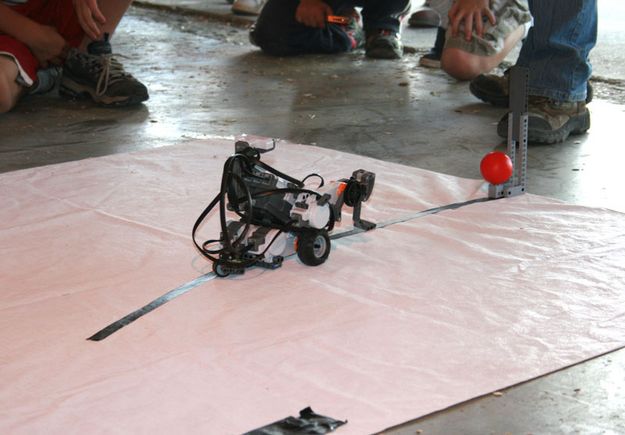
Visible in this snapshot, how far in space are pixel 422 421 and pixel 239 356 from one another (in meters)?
0.30

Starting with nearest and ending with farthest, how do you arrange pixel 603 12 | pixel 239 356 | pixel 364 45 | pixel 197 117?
pixel 239 356 < pixel 197 117 < pixel 364 45 < pixel 603 12

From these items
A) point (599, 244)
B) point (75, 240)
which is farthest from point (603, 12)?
point (75, 240)

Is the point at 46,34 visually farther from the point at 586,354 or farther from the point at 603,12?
the point at 603,12

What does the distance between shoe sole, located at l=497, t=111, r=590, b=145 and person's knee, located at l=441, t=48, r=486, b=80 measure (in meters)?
0.76

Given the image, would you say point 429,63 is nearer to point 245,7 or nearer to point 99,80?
point 99,80

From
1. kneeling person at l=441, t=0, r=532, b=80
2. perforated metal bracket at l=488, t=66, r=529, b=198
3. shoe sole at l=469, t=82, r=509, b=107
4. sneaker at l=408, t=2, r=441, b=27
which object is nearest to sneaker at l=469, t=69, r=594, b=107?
shoe sole at l=469, t=82, r=509, b=107

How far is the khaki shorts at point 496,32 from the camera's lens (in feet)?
10.8

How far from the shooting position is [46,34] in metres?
3.22

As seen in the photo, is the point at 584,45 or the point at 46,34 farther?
the point at 46,34

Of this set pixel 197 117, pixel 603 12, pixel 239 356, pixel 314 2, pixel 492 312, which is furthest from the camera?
pixel 603 12

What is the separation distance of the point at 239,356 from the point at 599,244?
824mm

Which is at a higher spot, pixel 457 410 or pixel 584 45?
pixel 584 45

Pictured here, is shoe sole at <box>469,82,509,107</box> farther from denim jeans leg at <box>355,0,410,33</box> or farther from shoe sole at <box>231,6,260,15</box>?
shoe sole at <box>231,6,260,15</box>

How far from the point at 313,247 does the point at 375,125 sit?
1.28 m
